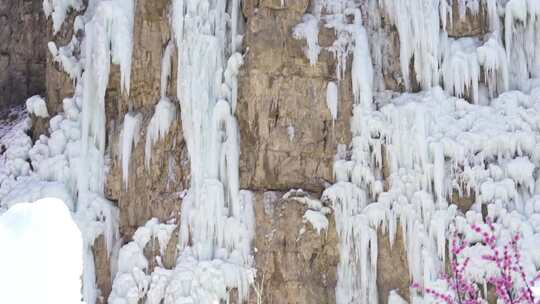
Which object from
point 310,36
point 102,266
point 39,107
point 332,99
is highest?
point 310,36

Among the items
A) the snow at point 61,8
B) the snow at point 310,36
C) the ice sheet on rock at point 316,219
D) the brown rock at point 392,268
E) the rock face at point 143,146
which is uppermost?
the snow at point 61,8

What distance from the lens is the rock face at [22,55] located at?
48.5 ft

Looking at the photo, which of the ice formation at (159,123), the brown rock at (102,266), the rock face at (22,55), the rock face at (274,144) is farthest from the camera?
the rock face at (22,55)

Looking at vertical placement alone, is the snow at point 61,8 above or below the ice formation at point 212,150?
above

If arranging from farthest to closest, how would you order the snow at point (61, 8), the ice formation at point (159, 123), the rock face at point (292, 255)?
the snow at point (61, 8) → the ice formation at point (159, 123) → the rock face at point (292, 255)

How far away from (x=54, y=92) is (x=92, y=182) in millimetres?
2018

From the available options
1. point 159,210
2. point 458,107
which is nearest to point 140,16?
point 159,210

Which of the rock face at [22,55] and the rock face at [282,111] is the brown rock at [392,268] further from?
the rock face at [22,55]

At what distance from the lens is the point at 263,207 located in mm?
10867

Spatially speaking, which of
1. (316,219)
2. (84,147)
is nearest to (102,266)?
(84,147)

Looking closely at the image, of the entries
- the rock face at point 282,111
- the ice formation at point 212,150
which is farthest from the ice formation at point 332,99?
the ice formation at point 212,150

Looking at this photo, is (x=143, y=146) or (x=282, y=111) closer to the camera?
(x=282, y=111)

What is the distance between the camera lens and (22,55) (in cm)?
1484

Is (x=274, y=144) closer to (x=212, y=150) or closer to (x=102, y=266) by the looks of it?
(x=212, y=150)
